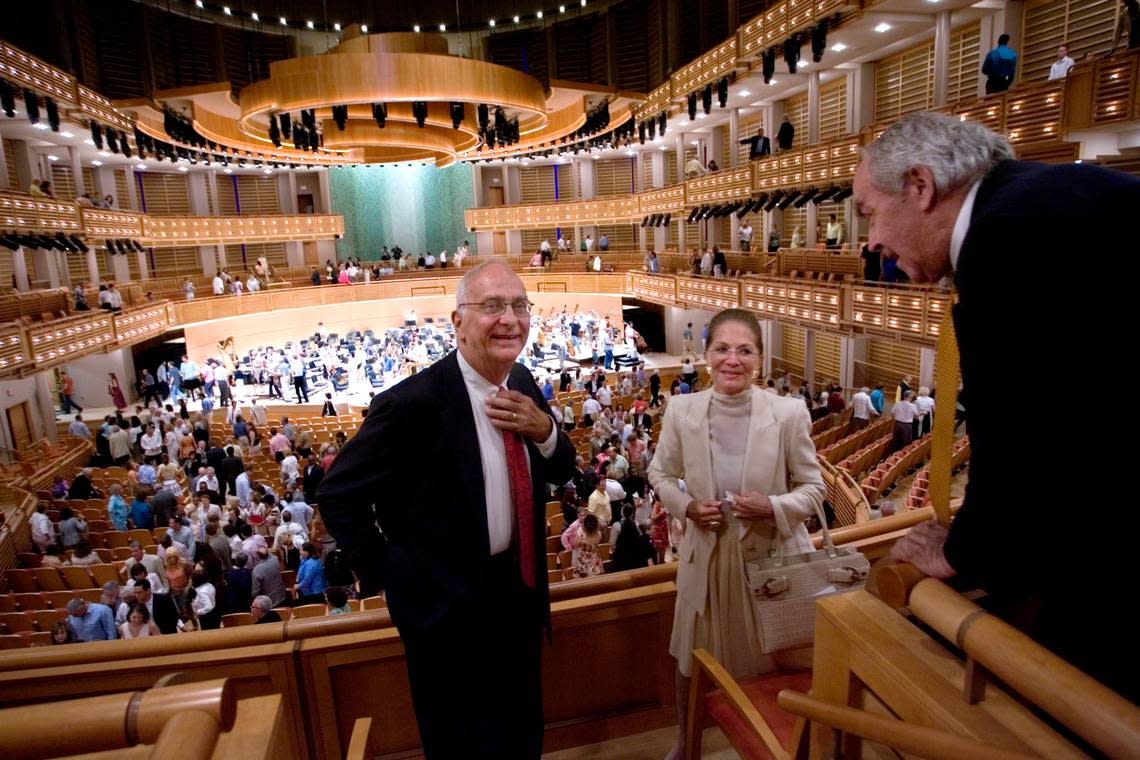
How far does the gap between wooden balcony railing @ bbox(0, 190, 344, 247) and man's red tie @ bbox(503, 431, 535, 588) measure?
59.0 ft

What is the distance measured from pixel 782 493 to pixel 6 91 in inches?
713

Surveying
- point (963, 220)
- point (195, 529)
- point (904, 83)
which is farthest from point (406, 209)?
point (963, 220)

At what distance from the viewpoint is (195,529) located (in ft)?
A: 31.6

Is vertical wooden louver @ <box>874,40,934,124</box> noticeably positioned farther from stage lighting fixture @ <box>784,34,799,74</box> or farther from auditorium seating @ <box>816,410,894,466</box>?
auditorium seating @ <box>816,410,894,466</box>

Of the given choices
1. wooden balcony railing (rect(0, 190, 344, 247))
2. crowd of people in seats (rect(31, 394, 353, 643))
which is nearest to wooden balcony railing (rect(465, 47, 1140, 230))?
crowd of people in seats (rect(31, 394, 353, 643))

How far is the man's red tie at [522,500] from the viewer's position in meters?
2.20

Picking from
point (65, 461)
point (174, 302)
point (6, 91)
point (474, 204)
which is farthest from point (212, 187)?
point (65, 461)

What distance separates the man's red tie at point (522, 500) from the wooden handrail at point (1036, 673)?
119cm

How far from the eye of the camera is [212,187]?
29594 millimetres

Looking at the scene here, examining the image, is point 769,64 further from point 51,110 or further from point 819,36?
point 51,110

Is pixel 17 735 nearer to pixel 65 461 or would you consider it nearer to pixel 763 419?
pixel 763 419

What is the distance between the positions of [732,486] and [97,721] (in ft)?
6.86

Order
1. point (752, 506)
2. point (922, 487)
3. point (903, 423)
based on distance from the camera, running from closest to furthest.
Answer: point (752, 506) < point (922, 487) < point (903, 423)

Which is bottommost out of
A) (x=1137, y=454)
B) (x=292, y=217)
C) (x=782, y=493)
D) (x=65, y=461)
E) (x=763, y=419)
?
(x=65, y=461)
